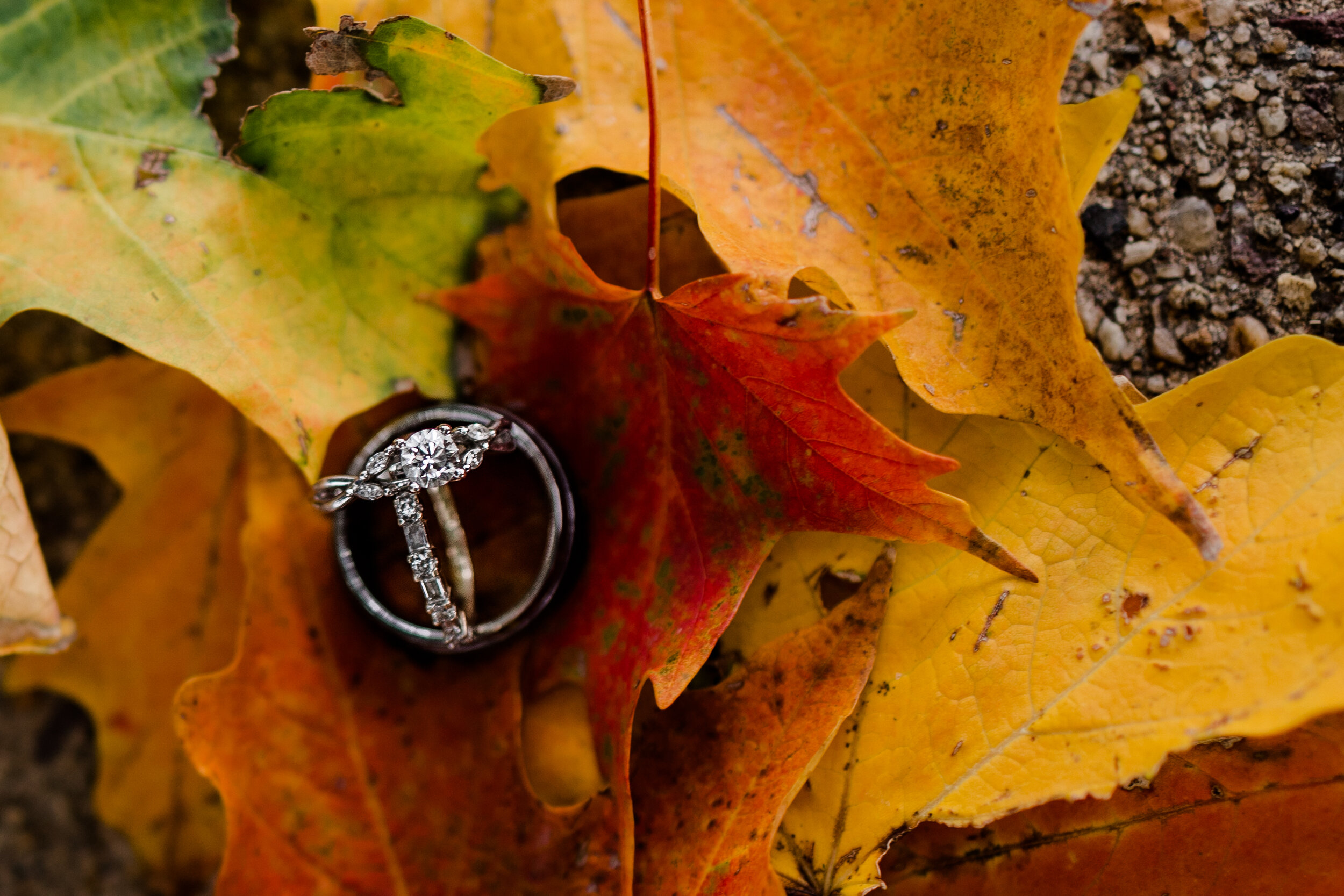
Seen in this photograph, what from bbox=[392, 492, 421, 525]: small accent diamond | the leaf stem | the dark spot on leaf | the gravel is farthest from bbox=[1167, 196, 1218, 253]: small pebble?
bbox=[392, 492, 421, 525]: small accent diamond

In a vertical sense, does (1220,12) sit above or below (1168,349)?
above

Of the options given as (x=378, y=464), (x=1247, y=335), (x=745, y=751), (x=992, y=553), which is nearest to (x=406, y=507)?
(x=378, y=464)

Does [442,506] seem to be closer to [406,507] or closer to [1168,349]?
[406,507]

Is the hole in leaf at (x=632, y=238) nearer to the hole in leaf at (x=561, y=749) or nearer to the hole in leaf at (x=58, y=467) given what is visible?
the hole in leaf at (x=561, y=749)

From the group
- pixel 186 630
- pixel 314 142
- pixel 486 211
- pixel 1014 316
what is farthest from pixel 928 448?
pixel 186 630

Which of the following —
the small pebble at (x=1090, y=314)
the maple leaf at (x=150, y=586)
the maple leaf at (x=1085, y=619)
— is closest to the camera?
the maple leaf at (x=1085, y=619)

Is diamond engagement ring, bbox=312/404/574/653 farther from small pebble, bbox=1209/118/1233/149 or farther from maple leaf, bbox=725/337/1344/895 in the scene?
small pebble, bbox=1209/118/1233/149

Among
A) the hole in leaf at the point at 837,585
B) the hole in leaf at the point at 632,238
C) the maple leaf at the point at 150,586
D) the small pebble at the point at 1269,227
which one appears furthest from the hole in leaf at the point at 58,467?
the small pebble at the point at 1269,227
